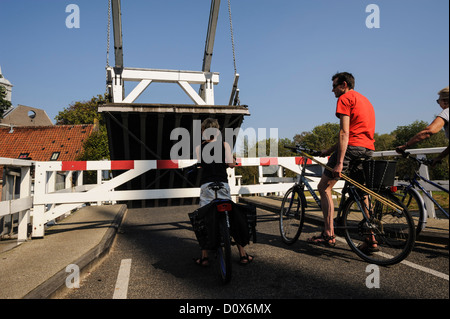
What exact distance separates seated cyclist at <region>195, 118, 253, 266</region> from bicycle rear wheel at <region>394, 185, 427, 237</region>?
2141 mm

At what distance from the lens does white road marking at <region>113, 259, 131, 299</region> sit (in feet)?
8.25

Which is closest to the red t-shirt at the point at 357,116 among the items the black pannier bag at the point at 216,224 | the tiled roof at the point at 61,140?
the black pannier bag at the point at 216,224

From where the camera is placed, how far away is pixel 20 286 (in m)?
2.54

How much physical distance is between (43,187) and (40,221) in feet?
1.87

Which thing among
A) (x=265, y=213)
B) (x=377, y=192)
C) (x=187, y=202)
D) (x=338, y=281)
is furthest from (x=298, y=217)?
(x=187, y=202)

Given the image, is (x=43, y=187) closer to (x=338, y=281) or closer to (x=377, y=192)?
(x=338, y=281)

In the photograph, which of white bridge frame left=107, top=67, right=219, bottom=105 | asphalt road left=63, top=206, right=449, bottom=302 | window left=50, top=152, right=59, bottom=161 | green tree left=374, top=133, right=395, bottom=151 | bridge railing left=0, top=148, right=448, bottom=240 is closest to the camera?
asphalt road left=63, top=206, right=449, bottom=302

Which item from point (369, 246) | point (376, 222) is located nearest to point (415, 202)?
point (376, 222)

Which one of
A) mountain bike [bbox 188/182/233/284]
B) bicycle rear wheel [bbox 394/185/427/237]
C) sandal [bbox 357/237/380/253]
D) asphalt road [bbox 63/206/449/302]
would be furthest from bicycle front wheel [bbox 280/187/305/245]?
mountain bike [bbox 188/182/233/284]

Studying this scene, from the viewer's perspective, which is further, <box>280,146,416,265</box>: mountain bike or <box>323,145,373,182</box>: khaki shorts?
<box>323,145,373,182</box>: khaki shorts

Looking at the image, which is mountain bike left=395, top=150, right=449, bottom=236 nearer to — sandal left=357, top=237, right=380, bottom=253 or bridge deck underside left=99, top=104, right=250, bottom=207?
sandal left=357, top=237, right=380, bottom=253
